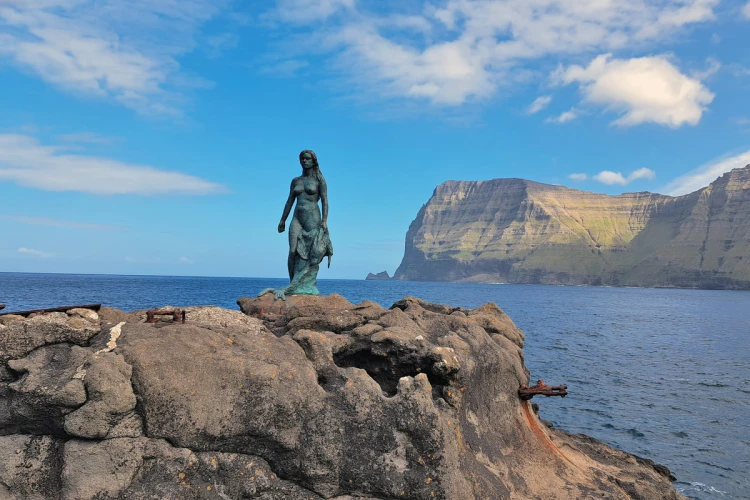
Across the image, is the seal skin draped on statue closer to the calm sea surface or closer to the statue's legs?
the statue's legs

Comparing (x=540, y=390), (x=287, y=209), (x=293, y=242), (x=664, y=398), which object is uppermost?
(x=287, y=209)

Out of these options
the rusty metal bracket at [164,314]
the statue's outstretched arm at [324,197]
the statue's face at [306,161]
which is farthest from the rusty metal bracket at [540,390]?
the statue's face at [306,161]

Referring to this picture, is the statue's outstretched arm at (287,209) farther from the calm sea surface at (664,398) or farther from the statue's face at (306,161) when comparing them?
the calm sea surface at (664,398)

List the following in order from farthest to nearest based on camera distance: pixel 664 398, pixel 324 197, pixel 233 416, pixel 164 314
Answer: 1. pixel 664 398
2. pixel 324 197
3. pixel 164 314
4. pixel 233 416

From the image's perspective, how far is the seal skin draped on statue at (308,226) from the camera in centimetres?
1577

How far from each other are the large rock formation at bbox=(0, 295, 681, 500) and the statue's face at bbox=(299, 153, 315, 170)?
8040mm

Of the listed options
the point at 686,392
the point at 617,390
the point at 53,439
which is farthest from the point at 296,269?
the point at 686,392

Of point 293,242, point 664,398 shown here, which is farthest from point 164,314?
point 664,398

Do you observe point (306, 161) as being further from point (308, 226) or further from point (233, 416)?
point (233, 416)

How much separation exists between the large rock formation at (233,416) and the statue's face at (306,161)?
804cm

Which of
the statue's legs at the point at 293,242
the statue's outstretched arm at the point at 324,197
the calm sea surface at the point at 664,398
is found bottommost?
the calm sea surface at the point at 664,398

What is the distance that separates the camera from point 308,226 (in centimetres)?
1603

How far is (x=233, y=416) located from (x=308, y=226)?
9.93 m

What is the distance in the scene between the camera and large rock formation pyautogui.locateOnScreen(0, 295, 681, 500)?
6.04 metres
